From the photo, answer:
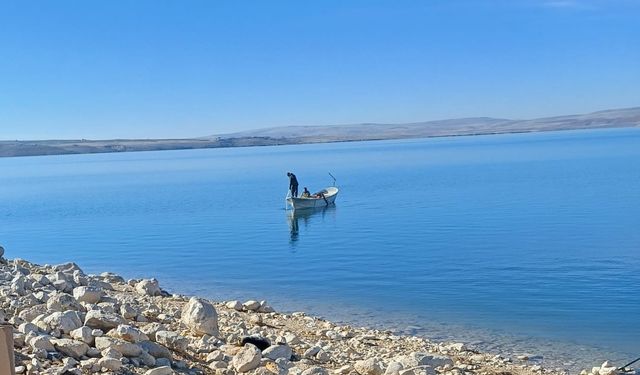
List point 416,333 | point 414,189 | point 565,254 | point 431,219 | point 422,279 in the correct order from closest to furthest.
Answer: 1. point 416,333
2. point 422,279
3. point 565,254
4. point 431,219
5. point 414,189

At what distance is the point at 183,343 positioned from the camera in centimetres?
794

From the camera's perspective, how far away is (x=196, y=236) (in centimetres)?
3206

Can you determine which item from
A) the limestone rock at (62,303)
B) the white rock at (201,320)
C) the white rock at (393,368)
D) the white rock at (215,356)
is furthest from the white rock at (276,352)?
the limestone rock at (62,303)

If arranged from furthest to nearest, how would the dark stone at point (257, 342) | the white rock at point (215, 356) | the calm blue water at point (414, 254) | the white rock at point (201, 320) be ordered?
the calm blue water at point (414, 254) < the white rock at point (201, 320) < the dark stone at point (257, 342) < the white rock at point (215, 356)

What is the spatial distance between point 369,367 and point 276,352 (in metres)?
1.05

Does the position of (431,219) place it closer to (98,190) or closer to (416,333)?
(416,333)

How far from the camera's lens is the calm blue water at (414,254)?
15344 mm

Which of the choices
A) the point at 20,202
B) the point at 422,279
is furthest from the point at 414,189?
the point at 422,279

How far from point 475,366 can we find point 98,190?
6329 cm

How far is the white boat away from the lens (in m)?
40.9

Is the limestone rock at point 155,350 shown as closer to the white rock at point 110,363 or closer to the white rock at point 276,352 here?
the white rock at point 110,363

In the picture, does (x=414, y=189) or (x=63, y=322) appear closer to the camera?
(x=63, y=322)

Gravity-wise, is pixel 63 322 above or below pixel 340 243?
above

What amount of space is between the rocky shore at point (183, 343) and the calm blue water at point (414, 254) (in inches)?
118
